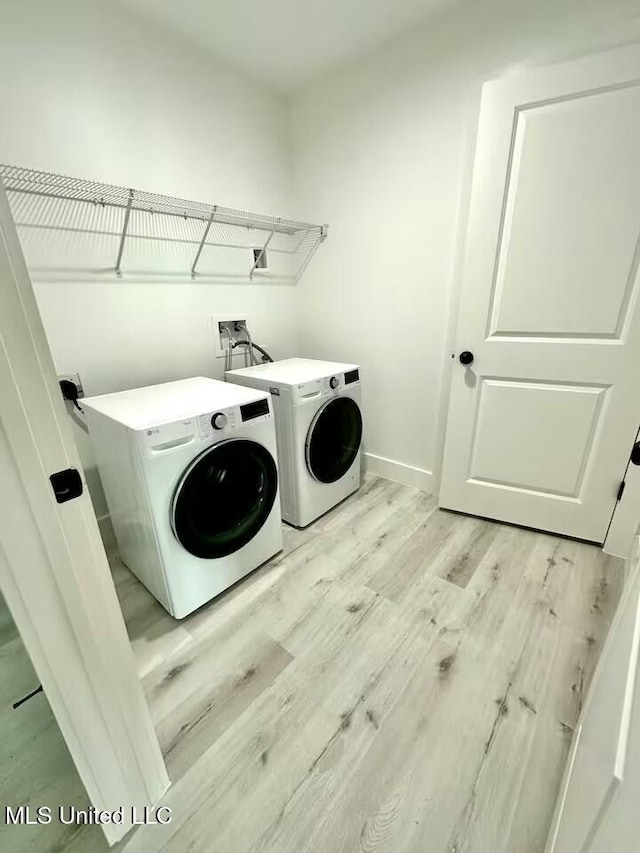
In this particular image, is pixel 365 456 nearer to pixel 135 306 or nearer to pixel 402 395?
pixel 402 395

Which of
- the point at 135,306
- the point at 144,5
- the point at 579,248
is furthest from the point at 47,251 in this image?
the point at 579,248

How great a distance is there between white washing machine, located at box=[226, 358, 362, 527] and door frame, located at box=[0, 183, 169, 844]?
1116 mm

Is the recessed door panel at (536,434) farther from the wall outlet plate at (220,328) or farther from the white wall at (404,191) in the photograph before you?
the wall outlet plate at (220,328)

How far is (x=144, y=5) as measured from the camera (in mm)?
1445

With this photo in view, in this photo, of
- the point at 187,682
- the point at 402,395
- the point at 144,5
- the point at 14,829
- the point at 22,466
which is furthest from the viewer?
the point at 402,395

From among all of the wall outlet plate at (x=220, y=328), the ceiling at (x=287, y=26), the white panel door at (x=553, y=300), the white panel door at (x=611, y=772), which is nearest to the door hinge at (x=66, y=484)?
the white panel door at (x=611, y=772)

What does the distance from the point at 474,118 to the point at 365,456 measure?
6.22ft

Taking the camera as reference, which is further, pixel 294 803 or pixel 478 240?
pixel 478 240

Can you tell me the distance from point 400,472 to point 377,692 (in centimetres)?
138

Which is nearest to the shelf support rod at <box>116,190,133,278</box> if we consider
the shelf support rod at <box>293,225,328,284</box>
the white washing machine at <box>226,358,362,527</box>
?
the white washing machine at <box>226,358,362,527</box>

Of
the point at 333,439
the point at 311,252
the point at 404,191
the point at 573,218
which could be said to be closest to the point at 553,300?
the point at 573,218

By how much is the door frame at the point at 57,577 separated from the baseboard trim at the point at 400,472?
1.82 meters

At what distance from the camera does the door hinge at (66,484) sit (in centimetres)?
60

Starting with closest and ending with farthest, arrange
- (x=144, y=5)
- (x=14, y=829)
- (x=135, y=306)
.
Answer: (x=14, y=829) < (x=144, y=5) < (x=135, y=306)
